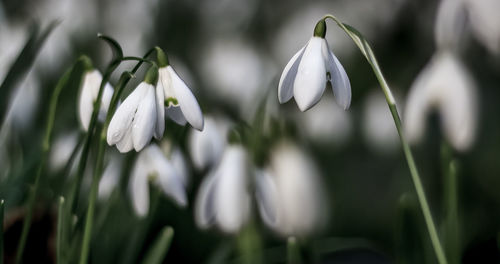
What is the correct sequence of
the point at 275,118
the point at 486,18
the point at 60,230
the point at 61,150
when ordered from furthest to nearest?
the point at 61,150
the point at 275,118
the point at 486,18
the point at 60,230

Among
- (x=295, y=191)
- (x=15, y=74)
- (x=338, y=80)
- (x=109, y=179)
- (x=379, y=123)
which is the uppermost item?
(x=15, y=74)

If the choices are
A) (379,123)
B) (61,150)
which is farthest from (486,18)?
(379,123)

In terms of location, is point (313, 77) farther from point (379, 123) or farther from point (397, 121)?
point (379, 123)

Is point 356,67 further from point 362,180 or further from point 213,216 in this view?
point 213,216

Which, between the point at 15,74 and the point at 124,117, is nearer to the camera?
the point at 124,117

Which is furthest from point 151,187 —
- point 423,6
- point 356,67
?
point 423,6

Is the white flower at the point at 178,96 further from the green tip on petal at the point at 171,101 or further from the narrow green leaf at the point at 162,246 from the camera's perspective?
the narrow green leaf at the point at 162,246

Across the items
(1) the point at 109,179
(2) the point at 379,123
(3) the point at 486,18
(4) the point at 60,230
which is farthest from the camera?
(2) the point at 379,123
